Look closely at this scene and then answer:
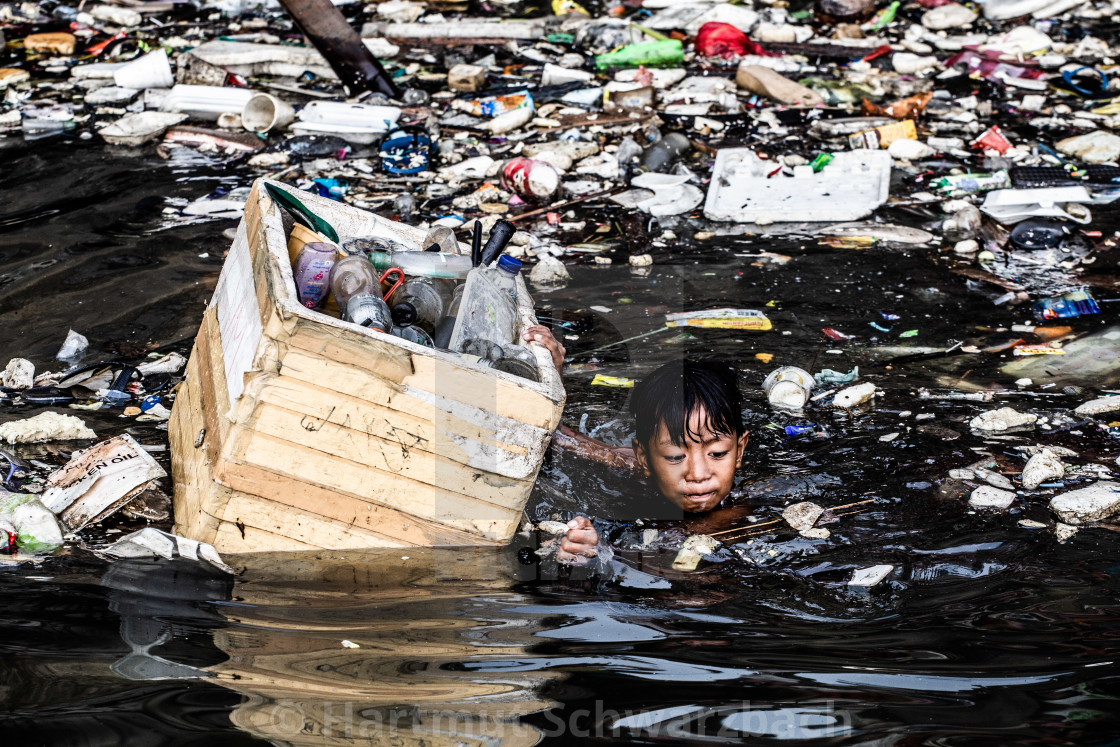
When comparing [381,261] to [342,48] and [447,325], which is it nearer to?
[447,325]

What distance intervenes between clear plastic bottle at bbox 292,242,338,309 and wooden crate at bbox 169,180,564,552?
130 mm

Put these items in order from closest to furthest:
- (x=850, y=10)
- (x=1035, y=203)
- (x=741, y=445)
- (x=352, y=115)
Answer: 1. (x=741, y=445)
2. (x=1035, y=203)
3. (x=352, y=115)
4. (x=850, y=10)

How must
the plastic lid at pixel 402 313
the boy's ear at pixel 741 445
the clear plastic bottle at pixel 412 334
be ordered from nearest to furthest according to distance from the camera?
1. the clear plastic bottle at pixel 412 334
2. the plastic lid at pixel 402 313
3. the boy's ear at pixel 741 445

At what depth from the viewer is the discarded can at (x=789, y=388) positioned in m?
3.67

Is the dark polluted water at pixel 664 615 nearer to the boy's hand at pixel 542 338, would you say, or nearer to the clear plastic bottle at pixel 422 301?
the boy's hand at pixel 542 338

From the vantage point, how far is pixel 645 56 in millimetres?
7469

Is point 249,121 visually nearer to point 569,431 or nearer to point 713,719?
point 569,431

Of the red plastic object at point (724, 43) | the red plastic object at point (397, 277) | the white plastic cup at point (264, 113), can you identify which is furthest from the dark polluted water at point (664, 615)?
the red plastic object at point (724, 43)

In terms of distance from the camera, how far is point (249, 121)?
636cm

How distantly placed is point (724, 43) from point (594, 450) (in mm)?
5257

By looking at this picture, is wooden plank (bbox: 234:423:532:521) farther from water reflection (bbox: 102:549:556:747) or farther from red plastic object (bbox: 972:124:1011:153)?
red plastic object (bbox: 972:124:1011:153)

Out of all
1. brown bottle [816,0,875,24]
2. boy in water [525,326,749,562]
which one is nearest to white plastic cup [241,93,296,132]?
boy in water [525,326,749,562]

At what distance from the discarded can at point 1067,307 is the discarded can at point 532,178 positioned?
2.61m

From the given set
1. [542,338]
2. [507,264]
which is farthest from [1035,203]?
[542,338]
